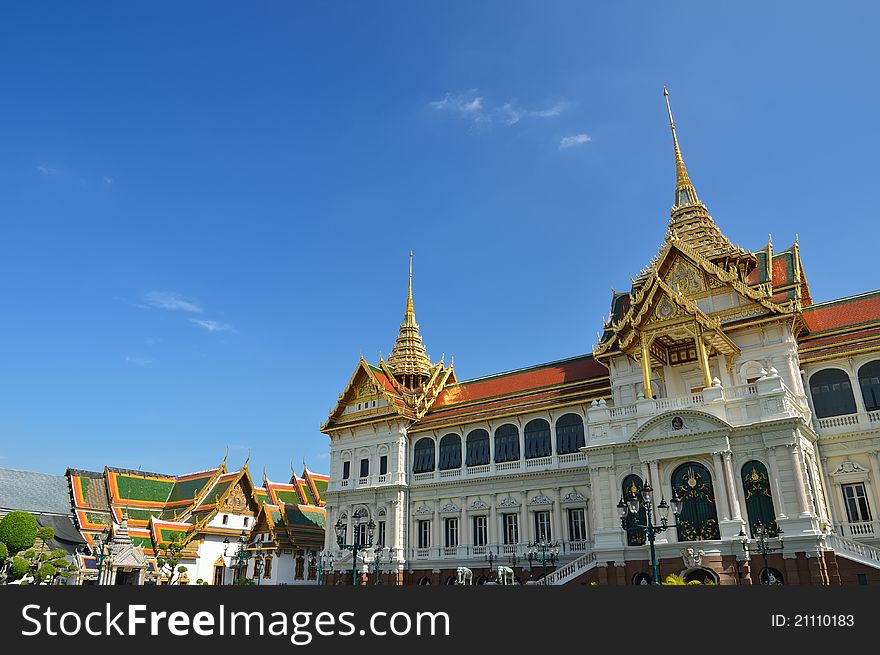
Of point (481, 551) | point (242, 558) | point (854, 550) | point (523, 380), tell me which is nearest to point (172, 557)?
point (242, 558)

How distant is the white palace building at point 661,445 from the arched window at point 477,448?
0.09 metres

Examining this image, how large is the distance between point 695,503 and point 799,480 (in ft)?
12.3

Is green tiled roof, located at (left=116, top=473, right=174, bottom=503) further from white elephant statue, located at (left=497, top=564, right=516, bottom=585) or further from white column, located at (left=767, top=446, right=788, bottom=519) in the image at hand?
white column, located at (left=767, top=446, right=788, bottom=519)

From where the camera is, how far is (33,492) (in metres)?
48.3

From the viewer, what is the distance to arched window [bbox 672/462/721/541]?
24641 mm

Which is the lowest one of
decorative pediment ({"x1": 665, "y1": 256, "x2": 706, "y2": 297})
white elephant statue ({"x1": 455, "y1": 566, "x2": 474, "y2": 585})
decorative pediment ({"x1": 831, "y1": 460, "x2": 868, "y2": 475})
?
white elephant statue ({"x1": 455, "y1": 566, "x2": 474, "y2": 585})

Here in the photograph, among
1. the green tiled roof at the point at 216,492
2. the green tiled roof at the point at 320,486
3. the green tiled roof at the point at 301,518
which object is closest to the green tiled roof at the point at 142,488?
the green tiled roof at the point at 216,492

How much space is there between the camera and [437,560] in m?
35.0

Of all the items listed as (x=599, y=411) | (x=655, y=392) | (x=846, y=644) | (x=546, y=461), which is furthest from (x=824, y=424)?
(x=846, y=644)

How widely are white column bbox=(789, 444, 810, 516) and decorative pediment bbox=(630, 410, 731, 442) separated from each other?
2319 millimetres

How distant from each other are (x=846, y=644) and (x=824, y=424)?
72.5 ft

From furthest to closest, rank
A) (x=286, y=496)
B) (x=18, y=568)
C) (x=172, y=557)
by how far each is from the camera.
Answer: (x=286, y=496) < (x=172, y=557) < (x=18, y=568)

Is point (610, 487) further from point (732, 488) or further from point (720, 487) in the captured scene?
point (732, 488)

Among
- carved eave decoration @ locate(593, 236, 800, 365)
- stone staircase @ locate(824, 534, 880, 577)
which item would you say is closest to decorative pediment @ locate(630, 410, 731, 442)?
carved eave decoration @ locate(593, 236, 800, 365)
